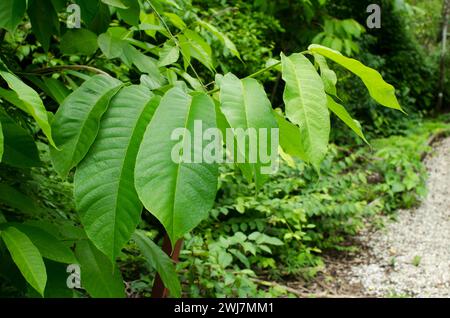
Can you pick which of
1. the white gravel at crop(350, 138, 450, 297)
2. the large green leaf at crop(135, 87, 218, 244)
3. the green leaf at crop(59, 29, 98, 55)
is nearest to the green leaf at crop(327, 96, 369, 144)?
the large green leaf at crop(135, 87, 218, 244)

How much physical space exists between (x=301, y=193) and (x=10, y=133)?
3.15m

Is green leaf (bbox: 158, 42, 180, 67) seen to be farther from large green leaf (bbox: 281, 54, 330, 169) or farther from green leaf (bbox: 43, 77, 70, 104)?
large green leaf (bbox: 281, 54, 330, 169)

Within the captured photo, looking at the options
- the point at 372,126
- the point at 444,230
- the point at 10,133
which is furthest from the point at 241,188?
the point at 372,126

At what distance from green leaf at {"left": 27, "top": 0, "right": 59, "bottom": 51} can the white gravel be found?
264 cm

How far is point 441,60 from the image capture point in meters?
8.26

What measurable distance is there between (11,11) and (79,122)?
0.28 metres

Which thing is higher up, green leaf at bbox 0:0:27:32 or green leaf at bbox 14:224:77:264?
green leaf at bbox 0:0:27:32

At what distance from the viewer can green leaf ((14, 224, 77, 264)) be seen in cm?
77

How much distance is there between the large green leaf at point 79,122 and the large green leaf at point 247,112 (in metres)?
0.17

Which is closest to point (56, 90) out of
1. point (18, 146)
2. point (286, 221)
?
point (18, 146)

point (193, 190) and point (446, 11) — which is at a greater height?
point (446, 11)

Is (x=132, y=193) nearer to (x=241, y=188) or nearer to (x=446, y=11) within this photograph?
(x=241, y=188)

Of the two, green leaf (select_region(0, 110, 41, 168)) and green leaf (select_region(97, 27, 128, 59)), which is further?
green leaf (select_region(97, 27, 128, 59))

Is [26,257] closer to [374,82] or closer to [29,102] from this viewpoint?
[29,102]
